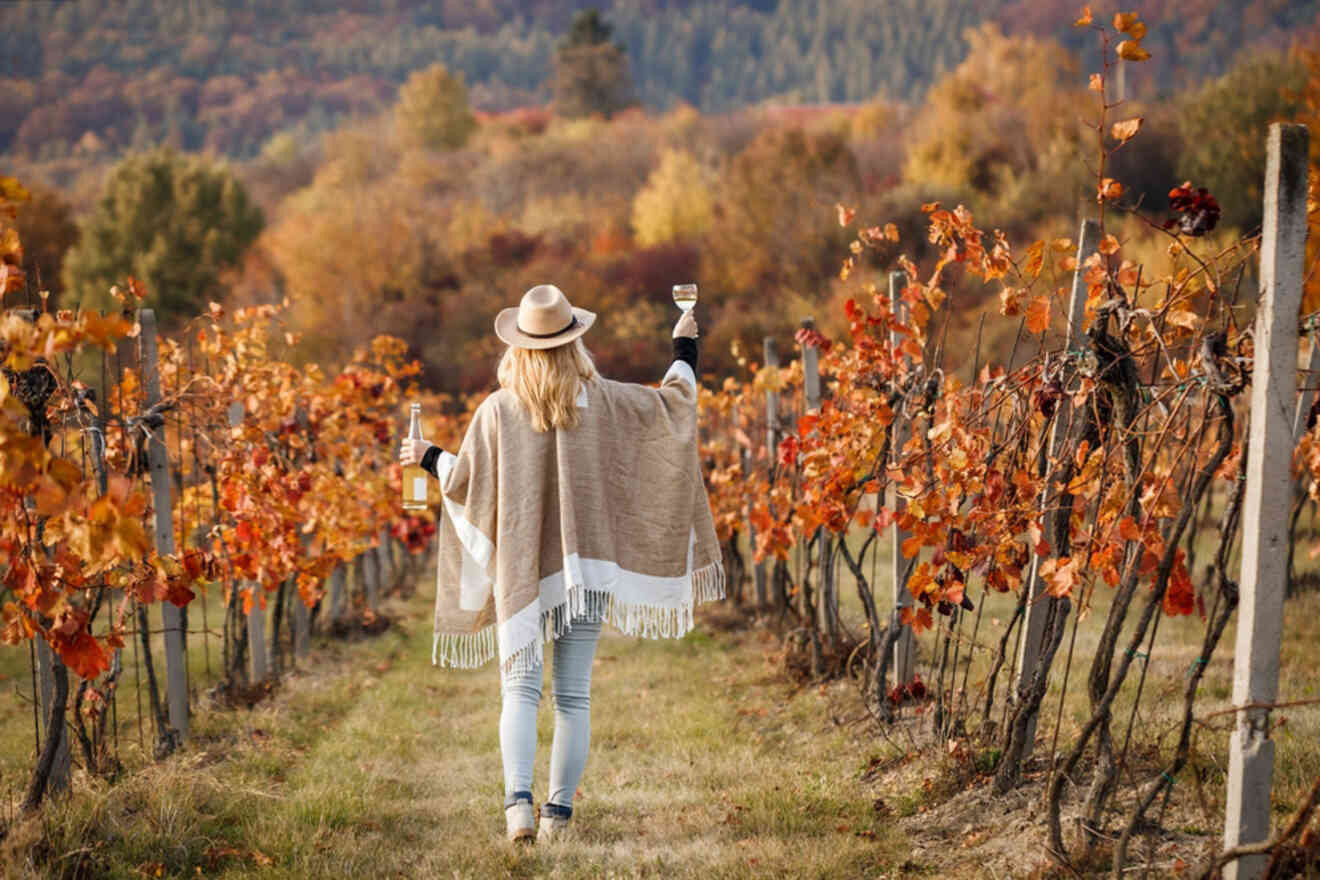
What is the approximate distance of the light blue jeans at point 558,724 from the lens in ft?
12.0

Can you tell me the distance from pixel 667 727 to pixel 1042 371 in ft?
9.35

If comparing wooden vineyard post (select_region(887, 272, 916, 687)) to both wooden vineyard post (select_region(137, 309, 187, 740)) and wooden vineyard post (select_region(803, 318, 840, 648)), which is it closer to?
wooden vineyard post (select_region(803, 318, 840, 648))

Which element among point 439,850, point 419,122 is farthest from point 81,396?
point 419,122

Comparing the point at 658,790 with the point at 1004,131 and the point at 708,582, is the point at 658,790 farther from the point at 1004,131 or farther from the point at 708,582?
the point at 1004,131

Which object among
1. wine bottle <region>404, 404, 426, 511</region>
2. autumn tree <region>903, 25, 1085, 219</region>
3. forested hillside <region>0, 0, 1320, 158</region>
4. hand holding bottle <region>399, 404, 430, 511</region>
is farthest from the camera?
forested hillside <region>0, 0, 1320, 158</region>

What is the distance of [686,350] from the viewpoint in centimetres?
398

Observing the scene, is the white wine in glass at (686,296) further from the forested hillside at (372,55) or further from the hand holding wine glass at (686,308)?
the forested hillside at (372,55)

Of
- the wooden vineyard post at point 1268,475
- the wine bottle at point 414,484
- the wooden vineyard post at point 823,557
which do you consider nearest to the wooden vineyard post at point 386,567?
the wooden vineyard post at point 823,557

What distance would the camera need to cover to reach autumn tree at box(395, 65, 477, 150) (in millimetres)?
71188

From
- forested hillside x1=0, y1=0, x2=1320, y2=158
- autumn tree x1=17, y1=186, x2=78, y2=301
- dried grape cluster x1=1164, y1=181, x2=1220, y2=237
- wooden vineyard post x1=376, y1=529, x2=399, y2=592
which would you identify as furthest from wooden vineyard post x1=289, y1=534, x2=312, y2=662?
forested hillside x1=0, y1=0, x2=1320, y2=158

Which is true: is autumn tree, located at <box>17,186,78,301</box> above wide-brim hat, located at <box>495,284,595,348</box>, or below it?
above

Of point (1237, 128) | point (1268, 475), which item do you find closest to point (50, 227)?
point (1237, 128)

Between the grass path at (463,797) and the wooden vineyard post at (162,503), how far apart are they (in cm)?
23

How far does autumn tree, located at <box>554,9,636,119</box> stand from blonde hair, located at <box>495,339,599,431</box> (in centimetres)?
7866
